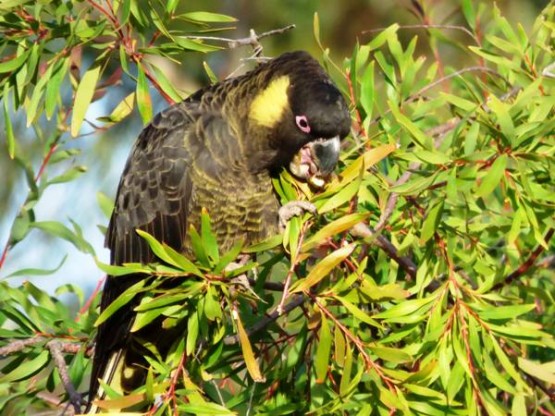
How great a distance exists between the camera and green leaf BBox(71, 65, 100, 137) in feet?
9.31

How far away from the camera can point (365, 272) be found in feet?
9.42

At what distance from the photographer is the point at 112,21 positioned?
9.29ft

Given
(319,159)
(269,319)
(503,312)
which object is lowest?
(503,312)

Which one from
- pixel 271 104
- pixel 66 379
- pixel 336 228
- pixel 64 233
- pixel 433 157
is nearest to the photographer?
pixel 336 228

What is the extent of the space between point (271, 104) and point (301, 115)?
20 centimetres

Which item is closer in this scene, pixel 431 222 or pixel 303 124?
pixel 431 222

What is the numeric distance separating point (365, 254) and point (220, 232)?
913 millimetres

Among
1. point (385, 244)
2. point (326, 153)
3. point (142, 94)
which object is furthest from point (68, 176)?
point (385, 244)

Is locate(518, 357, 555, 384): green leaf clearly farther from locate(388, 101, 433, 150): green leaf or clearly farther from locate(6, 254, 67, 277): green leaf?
locate(6, 254, 67, 277): green leaf

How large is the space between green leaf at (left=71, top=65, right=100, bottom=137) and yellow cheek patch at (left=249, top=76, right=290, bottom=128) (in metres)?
0.73

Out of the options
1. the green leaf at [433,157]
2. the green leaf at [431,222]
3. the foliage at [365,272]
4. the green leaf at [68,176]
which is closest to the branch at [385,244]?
the foliage at [365,272]

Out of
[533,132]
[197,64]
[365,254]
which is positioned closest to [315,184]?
[365,254]

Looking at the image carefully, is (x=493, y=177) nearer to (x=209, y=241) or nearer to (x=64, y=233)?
(x=209, y=241)

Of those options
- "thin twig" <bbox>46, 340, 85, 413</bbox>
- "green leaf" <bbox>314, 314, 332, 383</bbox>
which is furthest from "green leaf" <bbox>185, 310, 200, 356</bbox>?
"thin twig" <bbox>46, 340, 85, 413</bbox>
